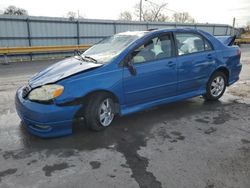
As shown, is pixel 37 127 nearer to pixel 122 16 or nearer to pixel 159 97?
pixel 159 97

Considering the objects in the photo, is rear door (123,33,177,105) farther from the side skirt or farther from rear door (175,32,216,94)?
rear door (175,32,216,94)

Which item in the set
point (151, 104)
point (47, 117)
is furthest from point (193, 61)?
point (47, 117)

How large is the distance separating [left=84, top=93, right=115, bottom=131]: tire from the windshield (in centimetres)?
65

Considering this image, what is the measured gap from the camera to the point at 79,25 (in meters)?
17.8

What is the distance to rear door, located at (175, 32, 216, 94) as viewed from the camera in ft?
16.2

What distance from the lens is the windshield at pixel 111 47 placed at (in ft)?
14.3

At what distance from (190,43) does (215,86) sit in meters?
1.23

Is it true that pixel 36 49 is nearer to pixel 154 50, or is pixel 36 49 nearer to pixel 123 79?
pixel 154 50

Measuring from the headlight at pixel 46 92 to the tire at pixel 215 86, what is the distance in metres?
3.36

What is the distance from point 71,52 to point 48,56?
1.61 metres

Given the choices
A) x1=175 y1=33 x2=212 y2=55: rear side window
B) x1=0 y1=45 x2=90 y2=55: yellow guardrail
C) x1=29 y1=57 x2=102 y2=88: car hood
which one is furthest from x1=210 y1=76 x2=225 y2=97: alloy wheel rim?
x1=0 y1=45 x2=90 y2=55: yellow guardrail

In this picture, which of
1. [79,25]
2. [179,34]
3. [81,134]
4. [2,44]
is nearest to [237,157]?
[81,134]

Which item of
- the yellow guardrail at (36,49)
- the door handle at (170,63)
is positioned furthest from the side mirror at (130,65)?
the yellow guardrail at (36,49)

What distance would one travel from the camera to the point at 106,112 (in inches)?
163
